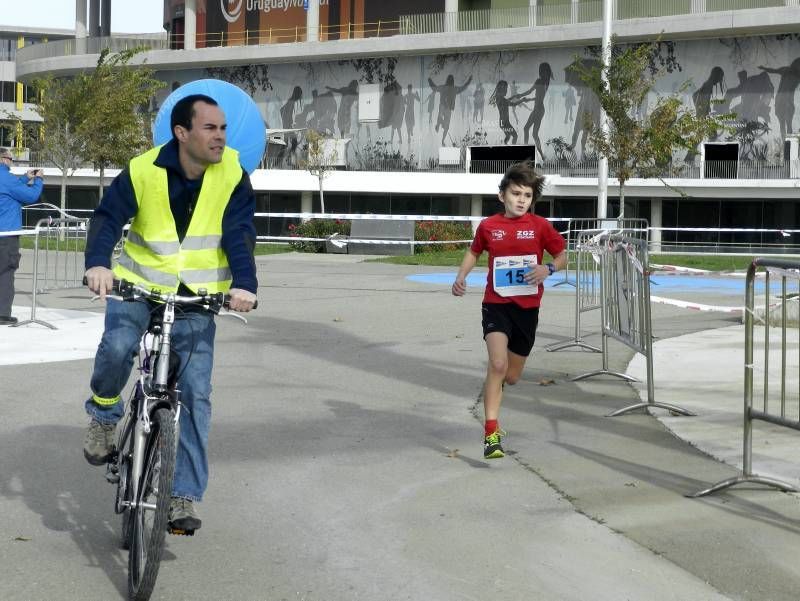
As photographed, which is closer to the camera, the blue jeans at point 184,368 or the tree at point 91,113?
the blue jeans at point 184,368

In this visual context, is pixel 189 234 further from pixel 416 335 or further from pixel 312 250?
pixel 312 250

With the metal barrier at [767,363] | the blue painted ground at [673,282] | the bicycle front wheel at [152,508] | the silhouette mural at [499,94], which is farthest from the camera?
the silhouette mural at [499,94]

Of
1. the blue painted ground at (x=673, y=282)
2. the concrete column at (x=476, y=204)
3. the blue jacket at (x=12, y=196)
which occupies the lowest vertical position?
the blue painted ground at (x=673, y=282)

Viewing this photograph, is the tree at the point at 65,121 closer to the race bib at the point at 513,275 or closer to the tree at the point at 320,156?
the tree at the point at 320,156

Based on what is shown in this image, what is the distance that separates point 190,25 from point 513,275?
6650cm

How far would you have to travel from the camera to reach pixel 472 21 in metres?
63.5

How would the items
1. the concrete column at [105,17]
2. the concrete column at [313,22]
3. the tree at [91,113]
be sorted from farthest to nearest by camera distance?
the concrete column at [105,17], the concrete column at [313,22], the tree at [91,113]

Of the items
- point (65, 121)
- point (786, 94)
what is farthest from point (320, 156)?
point (786, 94)

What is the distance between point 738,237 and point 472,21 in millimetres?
17582

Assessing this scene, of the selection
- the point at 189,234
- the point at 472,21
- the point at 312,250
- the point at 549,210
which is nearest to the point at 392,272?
the point at 312,250

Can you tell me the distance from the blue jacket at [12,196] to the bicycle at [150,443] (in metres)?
10.0

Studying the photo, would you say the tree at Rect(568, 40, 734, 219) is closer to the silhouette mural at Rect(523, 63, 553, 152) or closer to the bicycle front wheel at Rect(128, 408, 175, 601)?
the silhouette mural at Rect(523, 63, 553, 152)

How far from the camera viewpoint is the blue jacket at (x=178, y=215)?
5660mm

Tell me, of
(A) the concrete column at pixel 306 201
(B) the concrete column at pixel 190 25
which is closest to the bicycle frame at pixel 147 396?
(A) the concrete column at pixel 306 201
